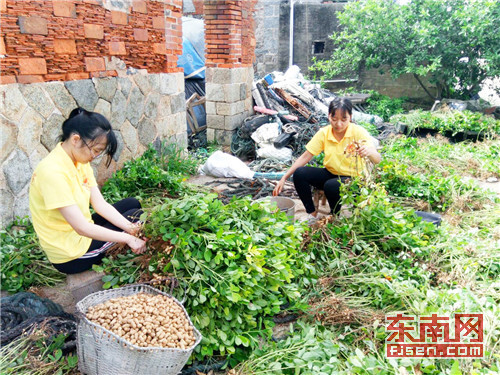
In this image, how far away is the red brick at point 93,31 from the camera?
12.9 feet

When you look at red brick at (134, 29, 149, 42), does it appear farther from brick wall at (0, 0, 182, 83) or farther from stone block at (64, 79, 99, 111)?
stone block at (64, 79, 99, 111)

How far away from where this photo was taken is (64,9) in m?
3.65

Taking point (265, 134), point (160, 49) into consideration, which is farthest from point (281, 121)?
point (160, 49)

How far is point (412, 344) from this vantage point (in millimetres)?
2219

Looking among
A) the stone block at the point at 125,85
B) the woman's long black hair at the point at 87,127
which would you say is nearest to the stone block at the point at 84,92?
the stone block at the point at 125,85

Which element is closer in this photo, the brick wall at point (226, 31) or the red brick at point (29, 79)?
the red brick at point (29, 79)

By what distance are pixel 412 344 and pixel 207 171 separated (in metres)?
4.02

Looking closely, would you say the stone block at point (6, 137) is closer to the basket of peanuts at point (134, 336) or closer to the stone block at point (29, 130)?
the stone block at point (29, 130)

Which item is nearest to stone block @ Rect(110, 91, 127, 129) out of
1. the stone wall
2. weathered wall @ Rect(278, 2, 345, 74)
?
the stone wall

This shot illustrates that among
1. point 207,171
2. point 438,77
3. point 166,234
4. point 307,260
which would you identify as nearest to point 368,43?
point 438,77

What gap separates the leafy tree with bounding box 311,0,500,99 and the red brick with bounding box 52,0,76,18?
757 centimetres

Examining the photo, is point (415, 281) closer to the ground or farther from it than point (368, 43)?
closer to the ground

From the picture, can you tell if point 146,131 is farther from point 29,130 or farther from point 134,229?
point 134,229

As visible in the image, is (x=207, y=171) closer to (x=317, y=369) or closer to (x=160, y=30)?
(x=160, y=30)
